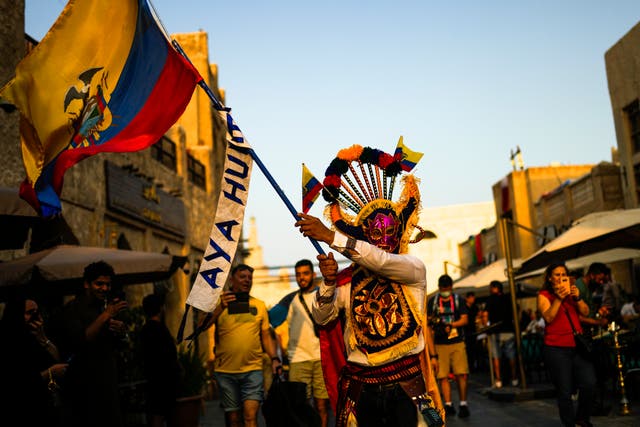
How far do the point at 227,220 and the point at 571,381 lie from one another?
3.87m

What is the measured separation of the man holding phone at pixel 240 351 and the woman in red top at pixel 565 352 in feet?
8.42

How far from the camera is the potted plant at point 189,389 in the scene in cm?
1036

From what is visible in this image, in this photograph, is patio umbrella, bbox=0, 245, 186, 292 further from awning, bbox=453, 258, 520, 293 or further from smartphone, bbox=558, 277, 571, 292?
awning, bbox=453, 258, 520, 293

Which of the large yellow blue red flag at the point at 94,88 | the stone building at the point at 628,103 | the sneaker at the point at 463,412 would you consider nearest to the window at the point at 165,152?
the stone building at the point at 628,103

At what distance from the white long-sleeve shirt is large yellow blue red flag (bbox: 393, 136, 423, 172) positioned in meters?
0.71

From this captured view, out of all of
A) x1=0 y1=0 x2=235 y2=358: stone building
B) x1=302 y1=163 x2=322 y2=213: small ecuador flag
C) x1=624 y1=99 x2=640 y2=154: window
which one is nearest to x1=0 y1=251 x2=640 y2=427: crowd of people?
x1=302 y1=163 x2=322 y2=213: small ecuador flag

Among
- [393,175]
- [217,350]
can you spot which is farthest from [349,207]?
[217,350]

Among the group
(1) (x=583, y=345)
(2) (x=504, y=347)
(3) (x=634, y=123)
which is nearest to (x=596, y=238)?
(1) (x=583, y=345)

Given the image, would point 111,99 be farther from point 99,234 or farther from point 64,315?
point 99,234

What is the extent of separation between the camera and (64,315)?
6.82 meters

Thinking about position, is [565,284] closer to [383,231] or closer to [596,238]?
[383,231]

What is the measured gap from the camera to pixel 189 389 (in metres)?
11.0

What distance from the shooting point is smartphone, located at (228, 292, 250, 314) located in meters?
8.39

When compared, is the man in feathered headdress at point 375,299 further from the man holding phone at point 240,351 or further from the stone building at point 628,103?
the stone building at point 628,103
